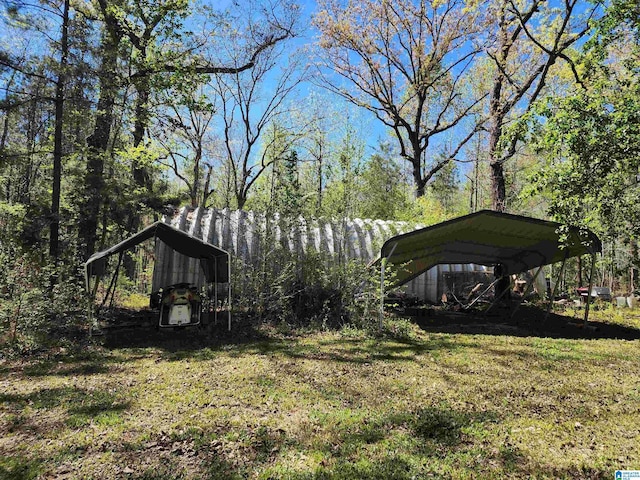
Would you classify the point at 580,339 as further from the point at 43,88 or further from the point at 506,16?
the point at 43,88

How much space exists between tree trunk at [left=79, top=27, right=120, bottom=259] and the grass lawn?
15.1 ft

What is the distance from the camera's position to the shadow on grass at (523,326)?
9.08 meters

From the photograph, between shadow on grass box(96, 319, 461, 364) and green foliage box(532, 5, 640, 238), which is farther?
green foliage box(532, 5, 640, 238)

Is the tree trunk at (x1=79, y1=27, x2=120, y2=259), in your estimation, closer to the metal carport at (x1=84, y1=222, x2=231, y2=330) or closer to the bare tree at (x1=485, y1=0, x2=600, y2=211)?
the metal carport at (x1=84, y1=222, x2=231, y2=330)

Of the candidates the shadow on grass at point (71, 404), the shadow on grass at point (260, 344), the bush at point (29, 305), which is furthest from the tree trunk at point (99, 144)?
the shadow on grass at point (71, 404)

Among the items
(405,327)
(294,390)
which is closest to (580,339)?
(405,327)

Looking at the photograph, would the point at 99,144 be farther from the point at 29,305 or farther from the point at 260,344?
the point at 260,344

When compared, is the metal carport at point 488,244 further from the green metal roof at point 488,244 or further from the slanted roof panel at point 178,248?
the slanted roof panel at point 178,248

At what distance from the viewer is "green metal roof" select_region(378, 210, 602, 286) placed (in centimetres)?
862

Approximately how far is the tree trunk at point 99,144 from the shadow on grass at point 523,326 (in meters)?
8.83

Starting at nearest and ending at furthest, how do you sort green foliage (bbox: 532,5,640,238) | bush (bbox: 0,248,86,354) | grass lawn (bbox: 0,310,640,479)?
grass lawn (bbox: 0,310,640,479) < bush (bbox: 0,248,86,354) < green foliage (bbox: 532,5,640,238)

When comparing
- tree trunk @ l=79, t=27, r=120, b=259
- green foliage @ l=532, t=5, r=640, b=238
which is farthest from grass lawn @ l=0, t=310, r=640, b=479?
tree trunk @ l=79, t=27, r=120, b=259

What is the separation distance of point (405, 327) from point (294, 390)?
4400mm

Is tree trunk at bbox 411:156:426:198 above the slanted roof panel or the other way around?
above
